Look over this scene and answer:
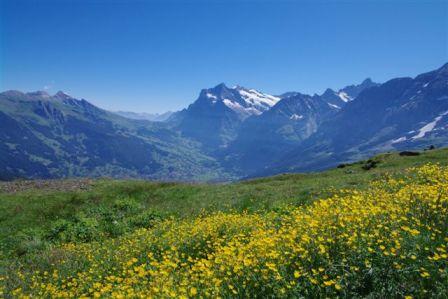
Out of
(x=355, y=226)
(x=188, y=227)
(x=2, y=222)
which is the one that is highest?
(x=355, y=226)

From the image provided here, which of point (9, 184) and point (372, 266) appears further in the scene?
point (9, 184)

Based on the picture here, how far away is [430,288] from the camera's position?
280 inches

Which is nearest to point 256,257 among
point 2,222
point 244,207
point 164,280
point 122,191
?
point 164,280

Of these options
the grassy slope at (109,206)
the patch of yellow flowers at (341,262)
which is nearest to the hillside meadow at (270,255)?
the patch of yellow flowers at (341,262)

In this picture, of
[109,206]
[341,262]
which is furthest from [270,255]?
[109,206]

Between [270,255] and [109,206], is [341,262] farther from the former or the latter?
[109,206]

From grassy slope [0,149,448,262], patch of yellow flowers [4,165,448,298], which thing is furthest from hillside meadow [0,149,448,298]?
grassy slope [0,149,448,262]

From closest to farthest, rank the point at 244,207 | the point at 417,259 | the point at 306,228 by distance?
the point at 417,259
the point at 306,228
the point at 244,207

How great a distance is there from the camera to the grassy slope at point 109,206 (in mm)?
22922


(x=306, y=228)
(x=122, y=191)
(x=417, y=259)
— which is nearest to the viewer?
(x=417, y=259)

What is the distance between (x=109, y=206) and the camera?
29344 millimetres

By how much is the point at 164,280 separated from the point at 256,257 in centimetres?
227

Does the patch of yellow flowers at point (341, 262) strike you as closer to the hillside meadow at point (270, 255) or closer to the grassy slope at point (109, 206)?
the hillside meadow at point (270, 255)

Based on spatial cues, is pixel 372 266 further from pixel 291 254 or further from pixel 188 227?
pixel 188 227
